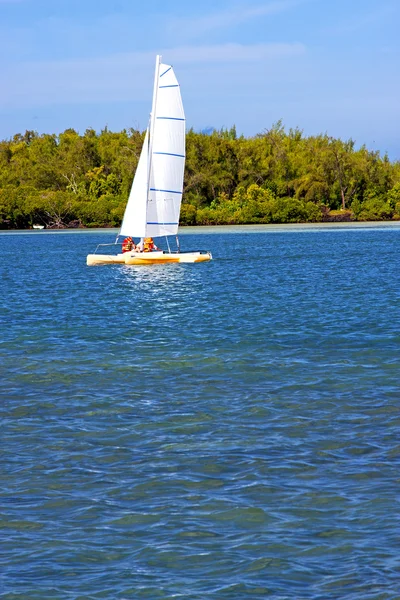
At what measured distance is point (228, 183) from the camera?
498ft

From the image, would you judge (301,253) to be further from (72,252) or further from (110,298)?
(110,298)

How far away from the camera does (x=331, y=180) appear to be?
147625 mm

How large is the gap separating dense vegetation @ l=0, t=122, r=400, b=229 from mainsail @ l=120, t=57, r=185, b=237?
8426 centimetres

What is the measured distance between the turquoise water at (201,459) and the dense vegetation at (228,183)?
387 ft

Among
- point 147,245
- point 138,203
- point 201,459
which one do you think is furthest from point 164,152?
point 201,459

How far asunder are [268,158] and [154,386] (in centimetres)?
13902

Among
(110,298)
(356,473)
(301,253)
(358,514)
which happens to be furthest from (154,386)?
(301,253)

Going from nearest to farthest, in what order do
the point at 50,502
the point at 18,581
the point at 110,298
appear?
the point at 18,581 < the point at 50,502 < the point at 110,298

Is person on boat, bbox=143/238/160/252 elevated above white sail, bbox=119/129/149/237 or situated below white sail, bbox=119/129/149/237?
below

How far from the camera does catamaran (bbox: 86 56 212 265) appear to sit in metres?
55.0

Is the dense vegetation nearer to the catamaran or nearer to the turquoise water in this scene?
the catamaran

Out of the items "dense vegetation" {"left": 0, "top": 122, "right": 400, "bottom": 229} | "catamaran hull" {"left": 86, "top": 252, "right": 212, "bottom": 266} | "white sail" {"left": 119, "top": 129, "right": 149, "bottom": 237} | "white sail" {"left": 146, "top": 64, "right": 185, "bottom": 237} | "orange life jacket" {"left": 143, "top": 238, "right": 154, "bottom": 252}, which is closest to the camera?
"catamaran hull" {"left": 86, "top": 252, "right": 212, "bottom": 266}

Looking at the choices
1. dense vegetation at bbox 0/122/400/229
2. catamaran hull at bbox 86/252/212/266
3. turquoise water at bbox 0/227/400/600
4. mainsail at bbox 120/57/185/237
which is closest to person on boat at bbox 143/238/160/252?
mainsail at bbox 120/57/185/237

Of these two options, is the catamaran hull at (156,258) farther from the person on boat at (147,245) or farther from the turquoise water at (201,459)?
the turquoise water at (201,459)
